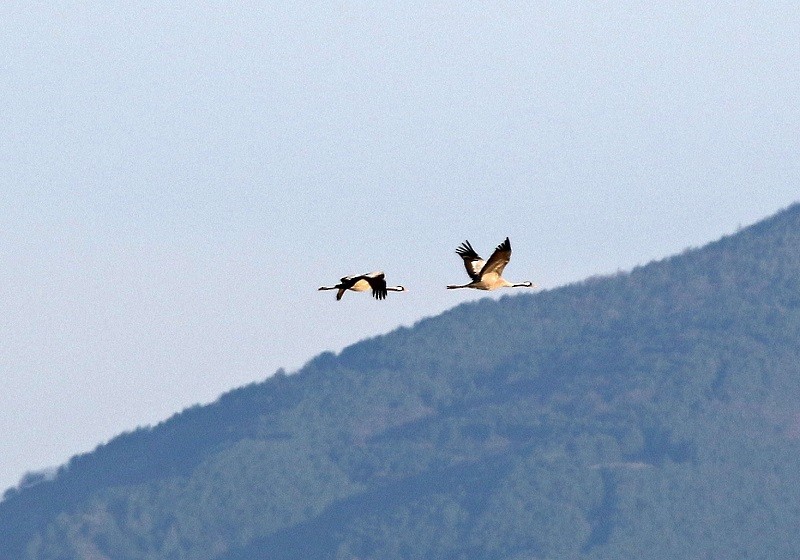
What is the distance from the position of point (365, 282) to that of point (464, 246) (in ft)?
20.0

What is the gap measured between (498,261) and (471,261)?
3246 millimetres

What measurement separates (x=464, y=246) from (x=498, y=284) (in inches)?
114

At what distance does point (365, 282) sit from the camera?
74875 mm

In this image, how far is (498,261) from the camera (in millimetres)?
75438

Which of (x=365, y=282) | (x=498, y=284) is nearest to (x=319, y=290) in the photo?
(x=365, y=282)

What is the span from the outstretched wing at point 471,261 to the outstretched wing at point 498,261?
46 cm

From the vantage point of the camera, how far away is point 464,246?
79.5 meters

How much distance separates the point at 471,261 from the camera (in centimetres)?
7856

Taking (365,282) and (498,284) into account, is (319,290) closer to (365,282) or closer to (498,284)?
(365,282)

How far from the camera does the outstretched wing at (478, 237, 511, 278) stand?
74750 millimetres

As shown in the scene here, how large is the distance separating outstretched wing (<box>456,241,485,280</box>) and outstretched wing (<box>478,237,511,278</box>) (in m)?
0.46

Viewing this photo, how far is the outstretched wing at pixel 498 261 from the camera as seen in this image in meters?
74.8

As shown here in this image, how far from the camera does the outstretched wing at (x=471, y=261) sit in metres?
77.2

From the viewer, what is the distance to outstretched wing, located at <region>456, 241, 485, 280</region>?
77238 millimetres
